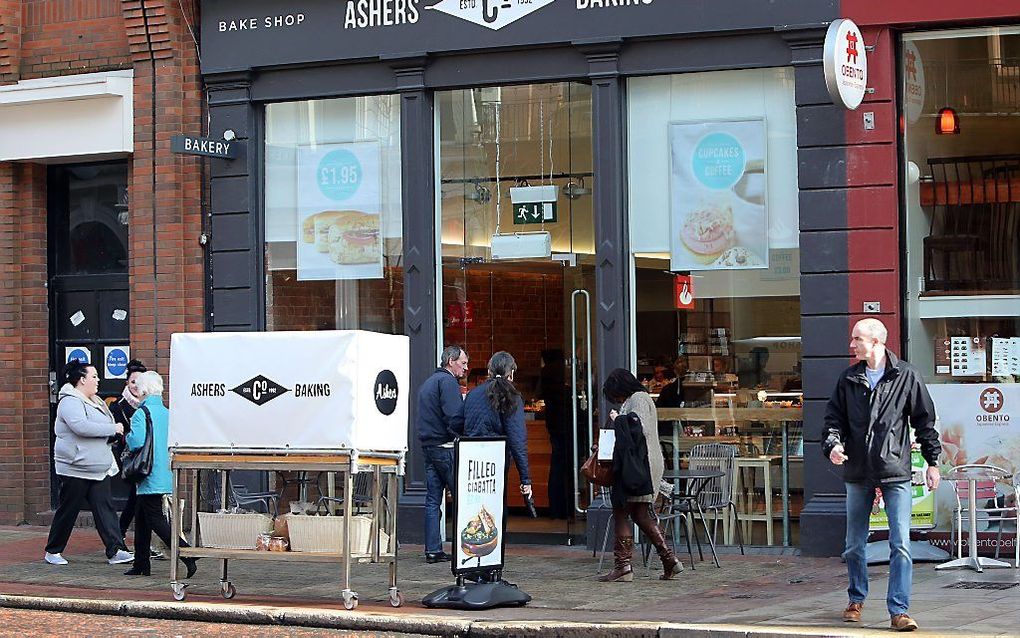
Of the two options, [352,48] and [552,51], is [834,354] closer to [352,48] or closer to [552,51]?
[552,51]

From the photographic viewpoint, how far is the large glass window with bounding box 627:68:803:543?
1362 centimetres

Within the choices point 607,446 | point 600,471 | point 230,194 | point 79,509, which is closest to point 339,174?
point 230,194

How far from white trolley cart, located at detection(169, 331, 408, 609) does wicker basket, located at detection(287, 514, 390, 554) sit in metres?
0.05

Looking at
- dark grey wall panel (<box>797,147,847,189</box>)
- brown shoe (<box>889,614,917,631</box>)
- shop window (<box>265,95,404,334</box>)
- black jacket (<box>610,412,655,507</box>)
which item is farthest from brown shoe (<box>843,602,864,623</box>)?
shop window (<box>265,95,404,334</box>)

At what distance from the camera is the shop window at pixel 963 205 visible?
13242 mm

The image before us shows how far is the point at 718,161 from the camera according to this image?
1382 cm

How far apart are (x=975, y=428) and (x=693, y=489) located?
2.42m

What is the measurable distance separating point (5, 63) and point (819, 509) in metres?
9.63

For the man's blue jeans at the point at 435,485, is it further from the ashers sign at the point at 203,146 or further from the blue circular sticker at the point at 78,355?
the blue circular sticker at the point at 78,355

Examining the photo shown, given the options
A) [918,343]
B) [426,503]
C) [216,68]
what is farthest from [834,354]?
[216,68]

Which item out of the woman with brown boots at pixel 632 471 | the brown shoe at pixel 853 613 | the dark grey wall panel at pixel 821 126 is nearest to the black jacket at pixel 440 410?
the woman with brown boots at pixel 632 471

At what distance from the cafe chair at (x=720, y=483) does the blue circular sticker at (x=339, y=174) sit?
425 centimetres

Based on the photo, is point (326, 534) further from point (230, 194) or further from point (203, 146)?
point (230, 194)

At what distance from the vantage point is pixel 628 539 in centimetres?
1196
